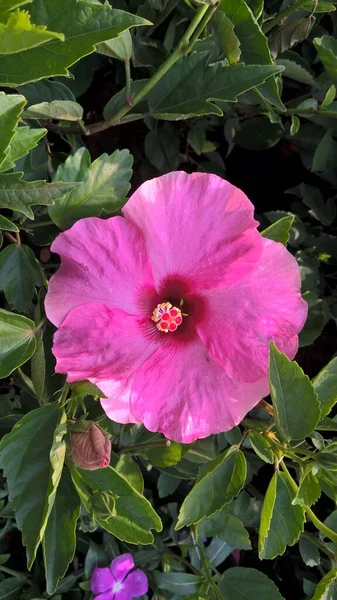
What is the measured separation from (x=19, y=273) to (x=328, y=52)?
0.63 m

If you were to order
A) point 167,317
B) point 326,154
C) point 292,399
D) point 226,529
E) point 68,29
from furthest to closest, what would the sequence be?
point 326,154, point 226,529, point 167,317, point 292,399, point 68,29

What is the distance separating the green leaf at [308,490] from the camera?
0.77m

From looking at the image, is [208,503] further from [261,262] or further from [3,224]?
[3,224]

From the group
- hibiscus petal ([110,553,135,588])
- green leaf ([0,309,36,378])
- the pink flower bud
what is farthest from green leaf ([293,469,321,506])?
hibiscus petal ([110,553,135,588])

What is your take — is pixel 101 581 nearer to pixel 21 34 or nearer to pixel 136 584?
pixel 136 584

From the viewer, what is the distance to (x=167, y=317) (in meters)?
0.87

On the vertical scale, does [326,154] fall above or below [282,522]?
above

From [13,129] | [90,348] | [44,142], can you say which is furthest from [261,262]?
[44,142]

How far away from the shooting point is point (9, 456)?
0.85m

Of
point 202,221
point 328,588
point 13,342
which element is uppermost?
point 202,221

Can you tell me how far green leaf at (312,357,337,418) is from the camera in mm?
854

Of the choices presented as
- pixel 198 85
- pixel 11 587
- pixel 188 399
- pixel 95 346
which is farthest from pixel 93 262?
pixel 11 587

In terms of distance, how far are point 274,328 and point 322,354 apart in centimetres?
79

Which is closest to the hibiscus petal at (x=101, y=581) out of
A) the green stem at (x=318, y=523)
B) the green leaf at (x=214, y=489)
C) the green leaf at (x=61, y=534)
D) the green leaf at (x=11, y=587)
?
the green leaf at (x=11, y=587)
